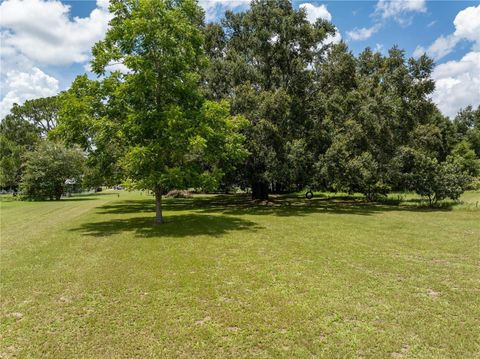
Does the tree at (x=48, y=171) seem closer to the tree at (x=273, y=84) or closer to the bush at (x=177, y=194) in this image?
the bush at (x=177, y=194)

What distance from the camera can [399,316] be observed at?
221 inches

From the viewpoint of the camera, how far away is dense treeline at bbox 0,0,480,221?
1415 cm

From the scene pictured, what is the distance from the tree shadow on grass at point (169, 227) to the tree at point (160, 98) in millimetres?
1885

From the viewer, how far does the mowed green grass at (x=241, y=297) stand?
476 centimetres

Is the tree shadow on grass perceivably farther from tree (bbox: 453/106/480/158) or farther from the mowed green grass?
tree (bbox: 453/106/480/158)

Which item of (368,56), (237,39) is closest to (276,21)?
(237,39)

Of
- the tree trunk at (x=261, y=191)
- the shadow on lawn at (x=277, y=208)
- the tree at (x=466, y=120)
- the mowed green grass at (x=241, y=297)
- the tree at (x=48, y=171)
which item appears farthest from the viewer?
the tree at (x=466, y=120)

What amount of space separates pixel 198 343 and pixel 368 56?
34.2 meters

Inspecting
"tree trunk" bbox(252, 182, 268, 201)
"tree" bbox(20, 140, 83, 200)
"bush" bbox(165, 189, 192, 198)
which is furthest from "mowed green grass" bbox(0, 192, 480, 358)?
"tree" bbox(20, 140, 83, 200)

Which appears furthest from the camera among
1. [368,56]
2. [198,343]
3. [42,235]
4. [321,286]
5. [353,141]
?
[368,56]

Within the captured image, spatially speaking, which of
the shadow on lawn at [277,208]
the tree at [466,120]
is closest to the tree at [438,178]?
the shadow on lawn at [277,208]

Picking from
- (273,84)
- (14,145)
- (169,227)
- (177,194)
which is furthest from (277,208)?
(14,145)

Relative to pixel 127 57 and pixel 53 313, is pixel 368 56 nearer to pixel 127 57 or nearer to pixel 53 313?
pixel 127 57

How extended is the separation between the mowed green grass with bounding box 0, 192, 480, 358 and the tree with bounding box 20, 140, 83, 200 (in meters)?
29.1
